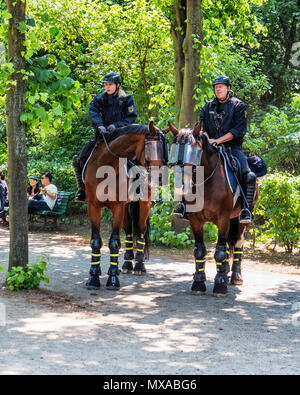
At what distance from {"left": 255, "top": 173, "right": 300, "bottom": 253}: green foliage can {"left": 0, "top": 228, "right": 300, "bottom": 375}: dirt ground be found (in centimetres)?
170

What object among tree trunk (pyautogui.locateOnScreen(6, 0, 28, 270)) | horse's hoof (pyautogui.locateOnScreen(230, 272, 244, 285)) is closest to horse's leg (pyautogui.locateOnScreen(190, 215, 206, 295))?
horse's hoof (pyautogui.locateOnScreen(230, 272, 244, 285))

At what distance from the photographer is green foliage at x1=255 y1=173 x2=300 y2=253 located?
12453 millimetres

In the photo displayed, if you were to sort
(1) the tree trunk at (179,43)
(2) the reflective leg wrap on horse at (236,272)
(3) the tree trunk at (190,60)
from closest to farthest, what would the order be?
1. (2) the reflective leg wrap on horse at (236,272)
2. (3) the tree trunk at (190,60)
3. (1) the tree trunk at (179,43)

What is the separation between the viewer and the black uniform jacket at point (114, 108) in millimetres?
9469

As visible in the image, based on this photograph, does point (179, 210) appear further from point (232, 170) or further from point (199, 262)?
point (232, 170)

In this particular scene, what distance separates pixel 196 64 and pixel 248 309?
7338mm

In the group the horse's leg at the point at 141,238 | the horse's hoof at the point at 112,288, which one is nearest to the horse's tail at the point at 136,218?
the horse's leg at the point at 141,238

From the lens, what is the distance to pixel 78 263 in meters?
11.3

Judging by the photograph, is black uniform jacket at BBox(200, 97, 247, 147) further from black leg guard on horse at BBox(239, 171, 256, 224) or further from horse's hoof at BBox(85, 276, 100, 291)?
horse's hoof at BBox(85, 276, 100, 291)

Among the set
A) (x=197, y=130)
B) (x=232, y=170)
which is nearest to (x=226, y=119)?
(x=232, y=170)

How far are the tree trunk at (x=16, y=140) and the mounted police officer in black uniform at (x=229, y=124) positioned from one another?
2.71m

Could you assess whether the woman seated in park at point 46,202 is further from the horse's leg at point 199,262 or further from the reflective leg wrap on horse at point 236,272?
the horse's leg at point 199,262
